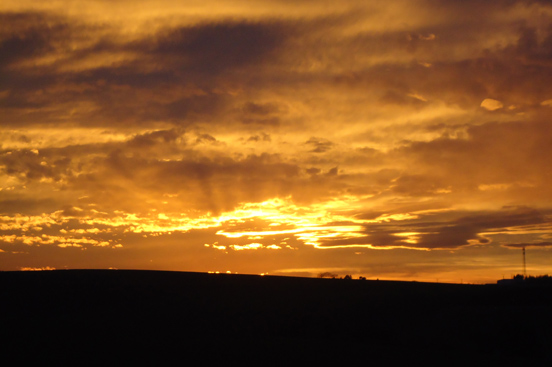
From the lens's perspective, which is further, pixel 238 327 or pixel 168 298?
pixel 168 298

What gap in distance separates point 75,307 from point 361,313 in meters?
16.9

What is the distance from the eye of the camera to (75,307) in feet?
106

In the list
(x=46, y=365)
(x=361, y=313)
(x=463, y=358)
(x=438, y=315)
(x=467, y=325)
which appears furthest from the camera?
(x=361, y=313)

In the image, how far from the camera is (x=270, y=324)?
27.9m

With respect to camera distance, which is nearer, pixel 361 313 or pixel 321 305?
pixel 361 313

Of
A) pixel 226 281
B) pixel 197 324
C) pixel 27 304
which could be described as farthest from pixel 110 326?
pixel 226 281

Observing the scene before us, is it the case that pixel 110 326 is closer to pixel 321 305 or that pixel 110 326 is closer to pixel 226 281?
pixel 321 305

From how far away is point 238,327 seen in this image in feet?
88.2

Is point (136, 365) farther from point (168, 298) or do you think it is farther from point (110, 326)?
point (168, 298)

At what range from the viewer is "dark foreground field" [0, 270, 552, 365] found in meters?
22.1

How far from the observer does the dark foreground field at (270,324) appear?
22109 millimetres

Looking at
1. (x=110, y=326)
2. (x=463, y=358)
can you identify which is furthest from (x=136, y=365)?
(x=463, y=358)

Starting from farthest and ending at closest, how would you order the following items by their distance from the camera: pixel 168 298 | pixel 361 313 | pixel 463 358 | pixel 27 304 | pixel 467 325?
pixel 168 298
pixel 27 304
pixel 361 313
pixel 467 325
pixel 463 358

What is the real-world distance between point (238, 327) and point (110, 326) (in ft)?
20.4
